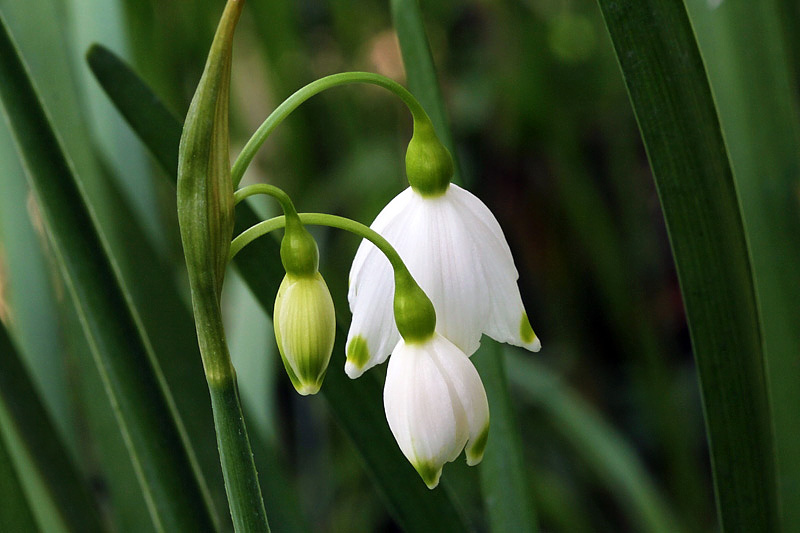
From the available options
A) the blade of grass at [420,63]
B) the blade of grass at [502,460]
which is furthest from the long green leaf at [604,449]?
the blade of grass at [420,63]

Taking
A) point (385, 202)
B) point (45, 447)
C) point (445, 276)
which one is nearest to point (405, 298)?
point (445, 276)

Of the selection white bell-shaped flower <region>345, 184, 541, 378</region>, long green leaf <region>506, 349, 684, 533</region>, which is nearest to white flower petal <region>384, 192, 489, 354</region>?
white bell-shaped flower <region>345, 184, 541, 378</region>

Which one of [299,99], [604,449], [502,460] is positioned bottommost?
[604,449]

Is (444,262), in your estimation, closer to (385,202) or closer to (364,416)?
(364,416)

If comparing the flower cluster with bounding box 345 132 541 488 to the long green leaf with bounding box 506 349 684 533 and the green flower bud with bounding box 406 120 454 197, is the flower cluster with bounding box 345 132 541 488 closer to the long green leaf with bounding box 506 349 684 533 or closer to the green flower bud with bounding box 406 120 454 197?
the green flower bud with bounding box 406 120 454 197

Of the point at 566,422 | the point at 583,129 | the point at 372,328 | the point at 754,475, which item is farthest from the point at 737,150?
the point at 583,129

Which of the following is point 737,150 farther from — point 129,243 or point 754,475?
point 129,243

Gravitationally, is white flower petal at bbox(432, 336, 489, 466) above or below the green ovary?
below
